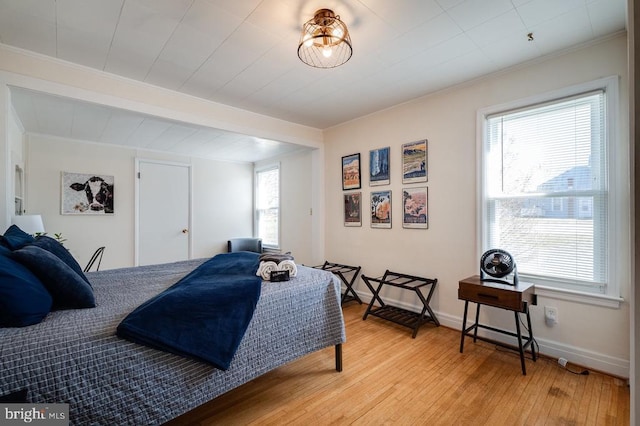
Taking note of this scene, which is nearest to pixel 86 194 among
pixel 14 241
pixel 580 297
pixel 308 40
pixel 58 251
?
pixel 58 251

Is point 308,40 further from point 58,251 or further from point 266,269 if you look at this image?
point 58,251

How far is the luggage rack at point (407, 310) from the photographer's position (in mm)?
2852

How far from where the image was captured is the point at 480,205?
2.69 meters

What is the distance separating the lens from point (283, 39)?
6.77 feet

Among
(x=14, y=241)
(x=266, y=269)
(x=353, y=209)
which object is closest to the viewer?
(x=14, y=241)

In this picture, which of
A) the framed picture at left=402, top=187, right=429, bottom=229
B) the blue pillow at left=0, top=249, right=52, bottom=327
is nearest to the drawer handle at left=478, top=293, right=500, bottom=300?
the framed picture at left=402, top=187, right=429, bottom=229

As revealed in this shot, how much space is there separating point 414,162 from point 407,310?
5.52 feet

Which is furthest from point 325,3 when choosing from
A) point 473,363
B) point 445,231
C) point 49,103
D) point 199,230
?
point 199,230

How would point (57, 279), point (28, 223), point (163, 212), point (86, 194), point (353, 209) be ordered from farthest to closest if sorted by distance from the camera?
1. point (163, 212)
2. point (86, 194)
3. point (353, 209)
4. point (28, 223)
5. point (57, 279)

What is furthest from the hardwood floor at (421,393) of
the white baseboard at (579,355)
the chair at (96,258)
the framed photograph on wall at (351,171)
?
the chair at (96,258)

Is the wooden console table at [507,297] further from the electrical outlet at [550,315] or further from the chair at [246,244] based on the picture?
the chair at [246,244]

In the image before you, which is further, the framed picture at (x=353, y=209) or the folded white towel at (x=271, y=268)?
the framed picture at (x=353, y=209)

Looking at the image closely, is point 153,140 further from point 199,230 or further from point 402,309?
point 402,309

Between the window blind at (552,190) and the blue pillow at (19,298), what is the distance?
10.3 feet
